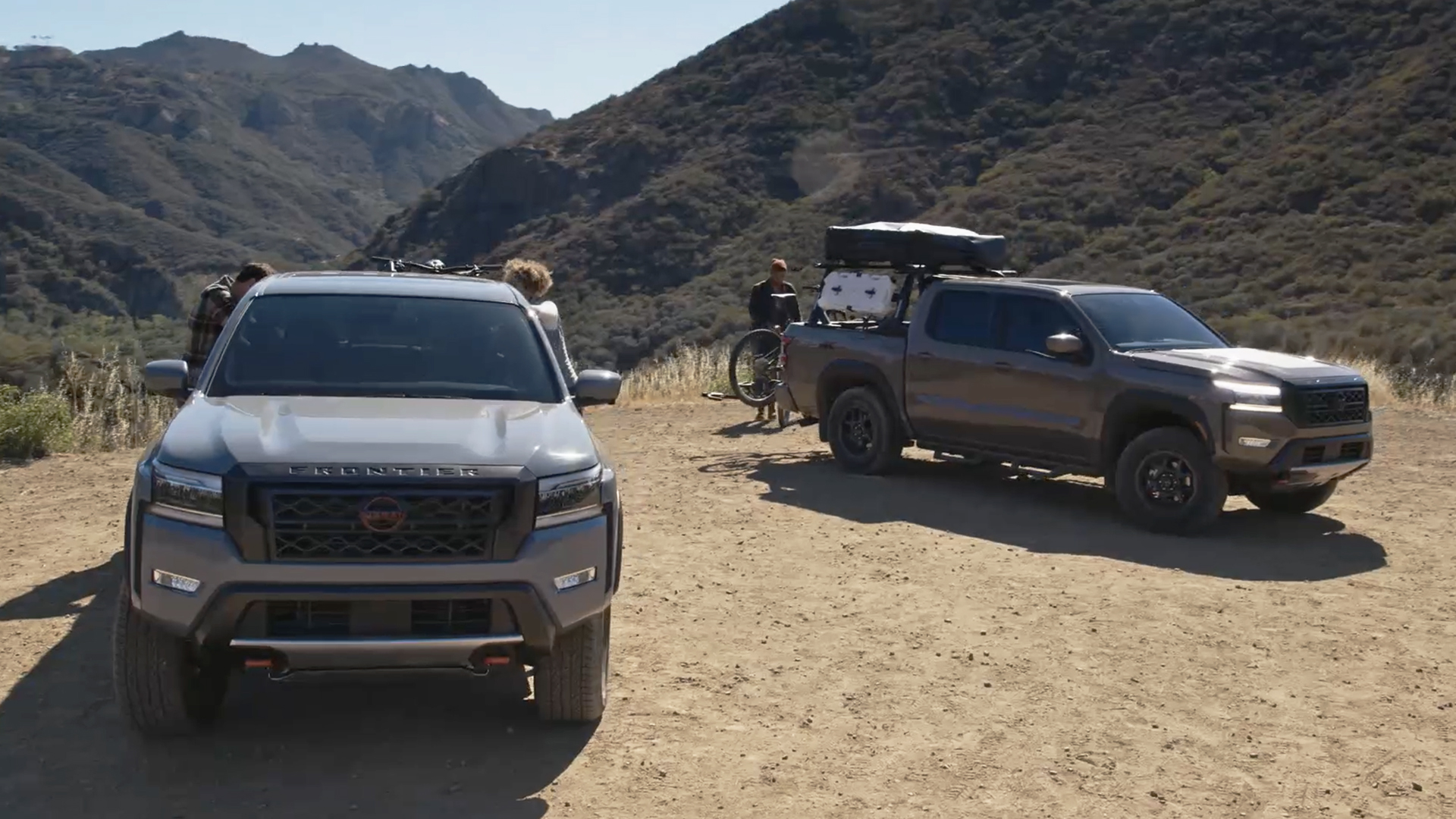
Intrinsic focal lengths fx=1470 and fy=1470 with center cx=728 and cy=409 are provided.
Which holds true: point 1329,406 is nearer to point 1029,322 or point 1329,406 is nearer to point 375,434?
point 1029,322

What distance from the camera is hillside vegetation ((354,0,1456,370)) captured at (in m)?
33.4

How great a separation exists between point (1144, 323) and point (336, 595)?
7.49 m

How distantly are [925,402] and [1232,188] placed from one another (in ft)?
94.3

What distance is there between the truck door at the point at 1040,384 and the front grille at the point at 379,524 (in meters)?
6.35

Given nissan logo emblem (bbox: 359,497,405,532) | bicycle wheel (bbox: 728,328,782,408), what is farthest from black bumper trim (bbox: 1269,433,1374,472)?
bicycle wheel (bbox: 728,328,782,408)

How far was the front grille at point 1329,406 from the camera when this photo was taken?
9578mm

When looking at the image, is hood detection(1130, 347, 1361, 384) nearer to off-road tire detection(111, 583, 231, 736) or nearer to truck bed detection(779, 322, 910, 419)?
truck bed detection(779, 322, 910, 419)

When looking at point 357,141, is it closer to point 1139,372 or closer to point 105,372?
point 105,372

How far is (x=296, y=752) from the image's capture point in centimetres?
549

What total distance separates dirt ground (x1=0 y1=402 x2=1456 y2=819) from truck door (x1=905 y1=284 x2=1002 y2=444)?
1.10m

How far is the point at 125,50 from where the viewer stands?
18938 centimetres

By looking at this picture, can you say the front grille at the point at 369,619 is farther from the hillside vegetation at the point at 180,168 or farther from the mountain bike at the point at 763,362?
the hillside vegetation at the point at 180,168

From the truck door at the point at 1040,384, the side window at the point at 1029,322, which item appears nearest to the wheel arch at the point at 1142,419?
the truck door at the point at 1040,384

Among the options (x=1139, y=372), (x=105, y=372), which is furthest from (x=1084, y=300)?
(x=105, y=372)
